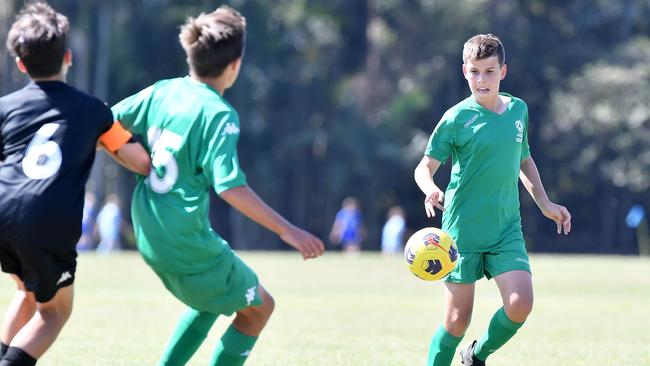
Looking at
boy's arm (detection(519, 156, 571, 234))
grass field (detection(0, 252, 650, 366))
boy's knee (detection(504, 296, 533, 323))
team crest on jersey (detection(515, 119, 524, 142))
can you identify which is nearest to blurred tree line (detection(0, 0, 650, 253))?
grass field (detection(0, 252, 650, 366))

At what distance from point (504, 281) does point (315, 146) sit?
4433 cm

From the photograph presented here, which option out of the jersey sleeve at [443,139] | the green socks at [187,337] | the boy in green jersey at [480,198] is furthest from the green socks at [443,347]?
the green socks at [187,337]

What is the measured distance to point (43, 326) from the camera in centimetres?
609

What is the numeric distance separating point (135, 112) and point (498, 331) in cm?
281

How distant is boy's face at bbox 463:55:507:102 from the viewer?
25.1 ft

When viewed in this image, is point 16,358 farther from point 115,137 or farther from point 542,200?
point 542,200

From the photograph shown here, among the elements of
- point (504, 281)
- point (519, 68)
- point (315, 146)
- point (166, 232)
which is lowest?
point (315, 146)

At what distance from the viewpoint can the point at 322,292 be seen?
65.1 feet

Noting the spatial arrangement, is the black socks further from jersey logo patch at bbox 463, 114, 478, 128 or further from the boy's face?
the boy's face

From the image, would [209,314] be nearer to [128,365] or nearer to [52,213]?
[52,213]

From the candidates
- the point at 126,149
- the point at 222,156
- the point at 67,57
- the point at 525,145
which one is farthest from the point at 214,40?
the point at 525,145

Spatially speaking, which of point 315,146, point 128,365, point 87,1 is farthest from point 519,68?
point 128,365

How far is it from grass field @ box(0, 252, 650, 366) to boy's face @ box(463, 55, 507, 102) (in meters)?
2.53

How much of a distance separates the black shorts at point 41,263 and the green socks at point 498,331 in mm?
2794
